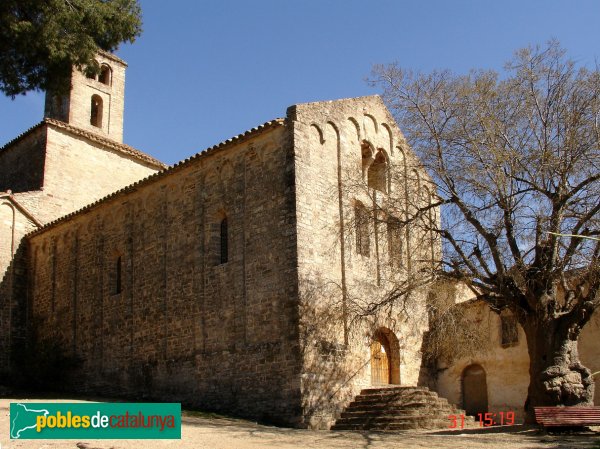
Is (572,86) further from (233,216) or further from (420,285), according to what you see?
(233,216)

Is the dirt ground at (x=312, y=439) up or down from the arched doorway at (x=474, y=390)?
down

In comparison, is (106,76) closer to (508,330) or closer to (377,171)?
(377,171)

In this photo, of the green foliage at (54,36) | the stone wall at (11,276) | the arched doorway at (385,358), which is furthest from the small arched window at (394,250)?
the stone wall at (11,276)

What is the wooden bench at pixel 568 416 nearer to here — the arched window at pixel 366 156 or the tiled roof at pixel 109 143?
the arched window at pixel 366 156

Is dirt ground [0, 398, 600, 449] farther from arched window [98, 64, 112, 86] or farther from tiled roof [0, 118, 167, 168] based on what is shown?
arched window [98, 64, 112, 86]

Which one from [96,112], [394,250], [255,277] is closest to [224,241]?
[255,277]

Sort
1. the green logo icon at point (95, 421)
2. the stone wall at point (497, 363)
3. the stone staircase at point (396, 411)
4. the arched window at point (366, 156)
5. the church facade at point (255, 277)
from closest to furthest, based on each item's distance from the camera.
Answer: the green logo icon at point (95, 421)
the stone staircase at point (396, 411)
the church facade at point (255, 277)
the stone wall at point (497, 363)
the arched window at point (366, 156)

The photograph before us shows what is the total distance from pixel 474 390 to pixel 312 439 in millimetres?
7999

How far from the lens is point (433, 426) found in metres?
16.8

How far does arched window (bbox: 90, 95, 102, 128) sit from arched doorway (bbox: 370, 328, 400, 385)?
56.7 ft

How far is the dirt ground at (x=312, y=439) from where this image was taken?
38.5 ft

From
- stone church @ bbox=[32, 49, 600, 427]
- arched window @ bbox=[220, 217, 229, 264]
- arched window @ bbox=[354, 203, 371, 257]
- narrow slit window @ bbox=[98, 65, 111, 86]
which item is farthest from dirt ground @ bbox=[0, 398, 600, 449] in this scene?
narrow slit window @ bbox=[98, 65, 111, 86]

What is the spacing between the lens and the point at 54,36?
1514cm

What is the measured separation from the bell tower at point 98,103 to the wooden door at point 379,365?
1692 centimetres
